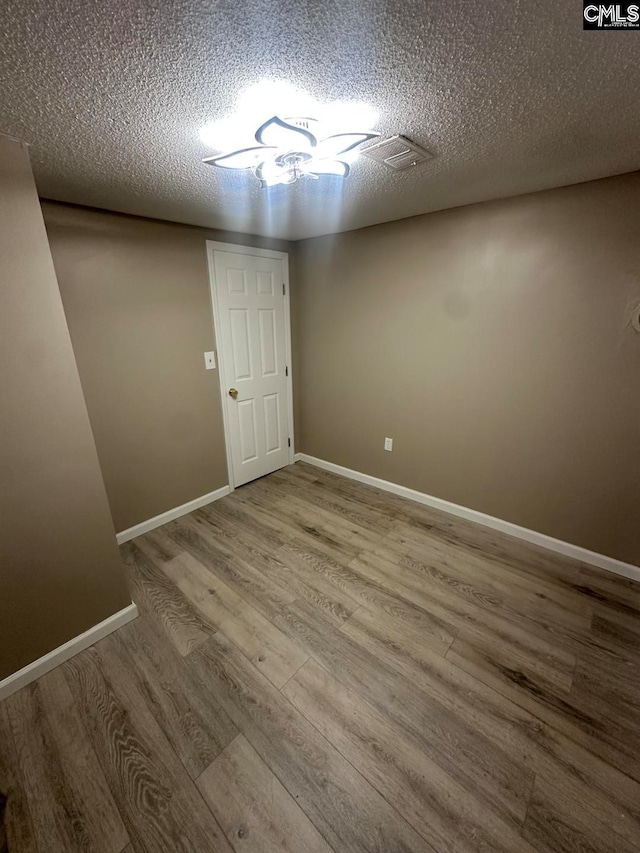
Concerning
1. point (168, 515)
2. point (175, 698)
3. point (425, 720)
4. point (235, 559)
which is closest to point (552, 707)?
point (425, 720)

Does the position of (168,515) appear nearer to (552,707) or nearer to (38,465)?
(38,465)

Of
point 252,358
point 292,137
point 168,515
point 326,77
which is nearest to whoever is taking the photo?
point 326,77

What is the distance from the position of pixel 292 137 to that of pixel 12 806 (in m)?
2.50

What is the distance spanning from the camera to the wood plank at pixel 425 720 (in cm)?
118

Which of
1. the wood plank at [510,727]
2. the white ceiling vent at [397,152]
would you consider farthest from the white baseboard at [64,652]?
the white ceiling vent at [397,152]

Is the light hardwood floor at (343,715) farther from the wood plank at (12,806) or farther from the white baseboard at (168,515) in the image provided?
the white baseboard at (168,515)

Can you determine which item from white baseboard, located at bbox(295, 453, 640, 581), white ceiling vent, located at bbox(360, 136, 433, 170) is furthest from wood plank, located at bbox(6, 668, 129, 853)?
white ceiling vent, located at bbox(360, 136, 433, 170)

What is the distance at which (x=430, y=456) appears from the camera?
278 centimetres

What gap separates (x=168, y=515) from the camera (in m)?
2.70

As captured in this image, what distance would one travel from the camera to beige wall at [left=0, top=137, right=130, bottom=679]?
1.30 metres

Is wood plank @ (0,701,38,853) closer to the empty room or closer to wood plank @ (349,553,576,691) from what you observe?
the empty room

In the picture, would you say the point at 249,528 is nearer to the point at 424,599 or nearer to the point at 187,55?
the point at 424,599

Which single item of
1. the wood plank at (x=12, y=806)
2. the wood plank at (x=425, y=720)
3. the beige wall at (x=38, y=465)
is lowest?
the wood plank at (x=12, y=806)

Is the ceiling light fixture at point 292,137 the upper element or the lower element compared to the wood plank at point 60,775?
upper
